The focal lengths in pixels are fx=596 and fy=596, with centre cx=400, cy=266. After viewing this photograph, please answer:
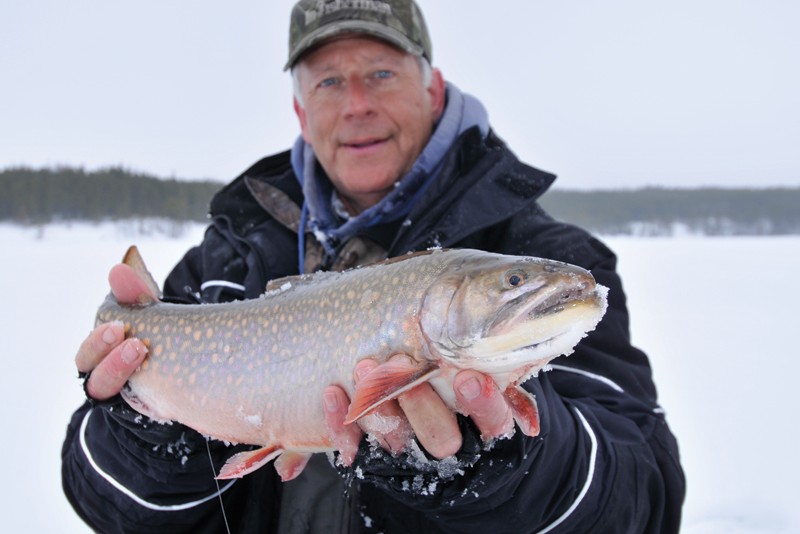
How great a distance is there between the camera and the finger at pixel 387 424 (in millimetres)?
1659

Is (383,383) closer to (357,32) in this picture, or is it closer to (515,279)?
(515,279)

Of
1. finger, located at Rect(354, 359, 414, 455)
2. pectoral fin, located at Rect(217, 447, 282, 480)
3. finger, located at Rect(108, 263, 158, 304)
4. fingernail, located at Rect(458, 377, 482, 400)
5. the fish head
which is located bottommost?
pectoral fin, located at Rect(217, 447, 282, 480)

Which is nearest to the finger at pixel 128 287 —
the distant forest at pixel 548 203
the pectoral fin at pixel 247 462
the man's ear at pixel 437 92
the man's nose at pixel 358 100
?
the pectoral fin at pixel 247 462

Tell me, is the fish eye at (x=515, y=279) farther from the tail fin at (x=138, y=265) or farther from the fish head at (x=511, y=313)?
the tail fin at (x=138, y=265)

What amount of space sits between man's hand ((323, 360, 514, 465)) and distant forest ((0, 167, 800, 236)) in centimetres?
4367

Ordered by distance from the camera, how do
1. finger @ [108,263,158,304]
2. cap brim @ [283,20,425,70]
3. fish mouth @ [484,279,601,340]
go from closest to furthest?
fish mouth @ [484,279,601,340], finger @ [108,263,158,304], cap brim @ [283,20,425,70]

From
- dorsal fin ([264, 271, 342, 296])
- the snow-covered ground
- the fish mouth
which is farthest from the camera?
the snow-covered ground

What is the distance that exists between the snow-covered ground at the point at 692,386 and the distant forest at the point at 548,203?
31.9 meters

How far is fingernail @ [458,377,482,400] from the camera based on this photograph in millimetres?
1492

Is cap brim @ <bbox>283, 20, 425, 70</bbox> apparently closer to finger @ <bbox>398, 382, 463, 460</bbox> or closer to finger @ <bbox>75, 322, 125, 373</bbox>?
finger @ <bbox>75, 322, 125, 373</bbox>

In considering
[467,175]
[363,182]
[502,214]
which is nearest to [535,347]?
[502,214]

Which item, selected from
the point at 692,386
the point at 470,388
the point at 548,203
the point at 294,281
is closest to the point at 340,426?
the point at 470,388

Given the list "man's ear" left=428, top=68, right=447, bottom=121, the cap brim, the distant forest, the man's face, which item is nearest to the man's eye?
the man's face

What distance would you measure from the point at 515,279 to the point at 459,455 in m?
0.54
